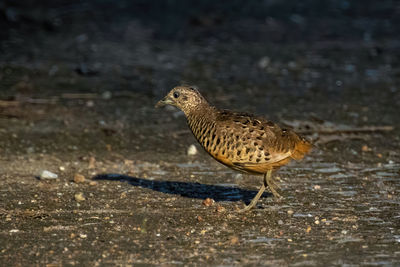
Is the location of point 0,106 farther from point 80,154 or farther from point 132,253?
point 132,253

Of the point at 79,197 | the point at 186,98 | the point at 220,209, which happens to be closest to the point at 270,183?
the point at 220,209

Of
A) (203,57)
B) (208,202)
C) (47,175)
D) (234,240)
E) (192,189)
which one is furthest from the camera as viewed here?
(203,57)

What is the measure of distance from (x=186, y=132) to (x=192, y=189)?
6.44 feet

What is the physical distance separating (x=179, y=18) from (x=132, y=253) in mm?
11070

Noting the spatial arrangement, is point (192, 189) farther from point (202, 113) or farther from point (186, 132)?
point (186, 132)

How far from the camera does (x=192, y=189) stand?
7285 millimetres

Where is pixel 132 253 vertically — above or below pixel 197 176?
above

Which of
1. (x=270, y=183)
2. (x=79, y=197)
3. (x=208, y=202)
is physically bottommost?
(x=79, y=197)

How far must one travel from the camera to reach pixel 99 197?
6.92m

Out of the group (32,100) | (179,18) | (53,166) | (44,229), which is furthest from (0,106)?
(179,18)

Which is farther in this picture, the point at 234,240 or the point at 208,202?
the point at 208,202

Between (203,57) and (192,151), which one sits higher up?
(192,151)

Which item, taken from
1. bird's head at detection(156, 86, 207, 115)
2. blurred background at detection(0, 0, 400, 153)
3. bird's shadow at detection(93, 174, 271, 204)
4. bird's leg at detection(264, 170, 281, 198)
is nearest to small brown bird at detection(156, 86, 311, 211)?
bird's leg at detection(264, 170, 281, 198)

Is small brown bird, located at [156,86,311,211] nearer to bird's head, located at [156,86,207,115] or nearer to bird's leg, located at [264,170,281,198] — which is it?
bird's leg, located at [264,170,281,198]
